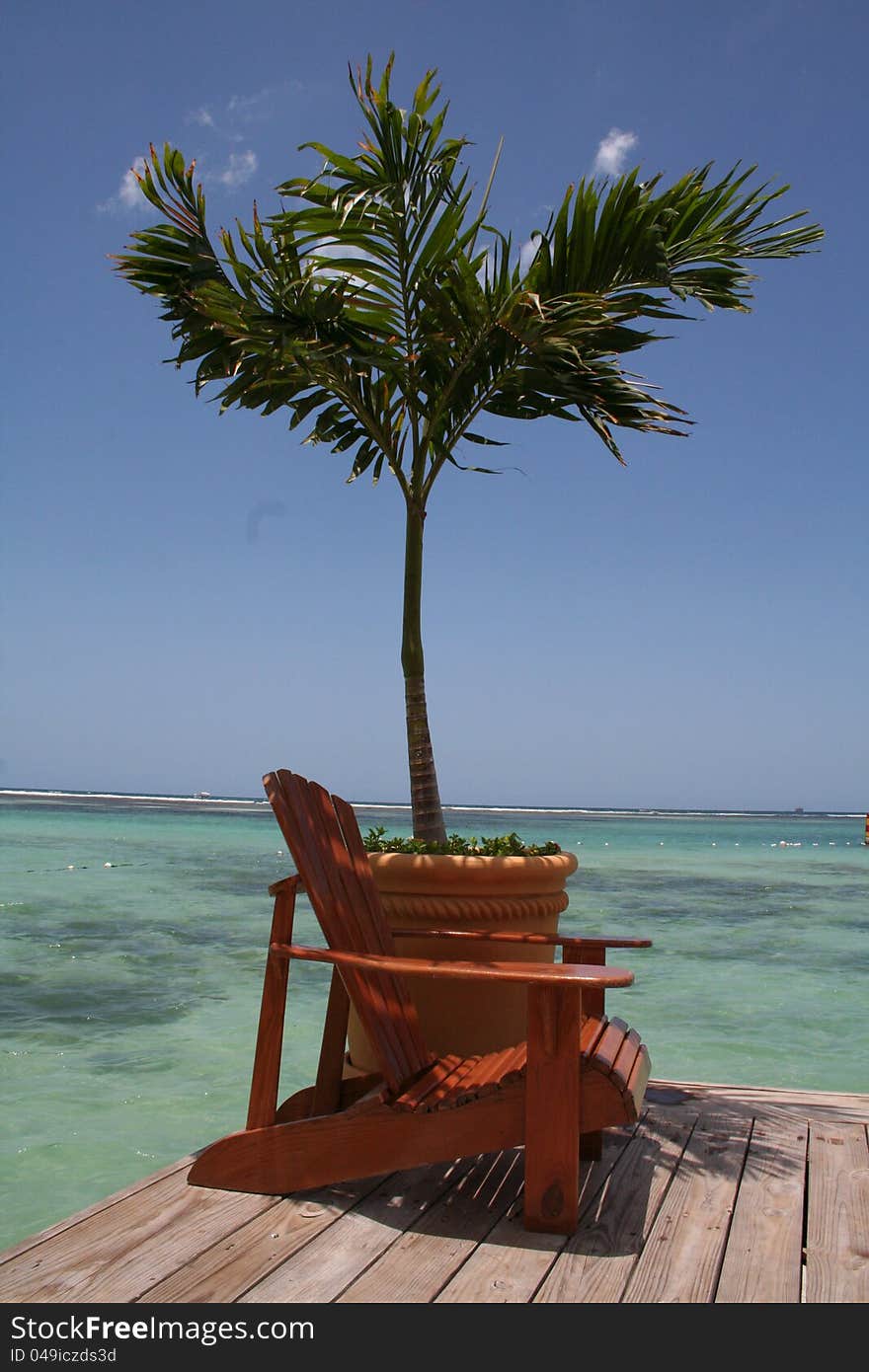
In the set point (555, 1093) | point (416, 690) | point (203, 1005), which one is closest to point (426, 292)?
point (416, 690)

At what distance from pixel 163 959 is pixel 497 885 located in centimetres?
595

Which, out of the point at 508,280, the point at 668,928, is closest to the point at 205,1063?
the point at 508,280

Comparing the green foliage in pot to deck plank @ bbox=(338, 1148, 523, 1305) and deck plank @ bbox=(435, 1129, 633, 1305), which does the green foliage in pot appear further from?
deck plank @ bbox=(435, 1129, 633, 1305)

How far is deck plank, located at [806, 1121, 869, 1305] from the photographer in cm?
223

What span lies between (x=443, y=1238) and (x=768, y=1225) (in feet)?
2.84

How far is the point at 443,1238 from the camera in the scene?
2.43 m

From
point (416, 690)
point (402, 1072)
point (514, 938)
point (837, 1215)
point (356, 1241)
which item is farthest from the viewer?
point (416, 690)

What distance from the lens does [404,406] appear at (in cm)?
450

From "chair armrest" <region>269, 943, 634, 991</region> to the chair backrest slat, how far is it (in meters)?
0.15

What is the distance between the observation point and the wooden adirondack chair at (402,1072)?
244cm

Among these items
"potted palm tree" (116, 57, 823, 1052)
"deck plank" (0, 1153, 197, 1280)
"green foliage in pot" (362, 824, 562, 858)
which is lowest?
"deck plank" (0, 1153, 197, 1280)

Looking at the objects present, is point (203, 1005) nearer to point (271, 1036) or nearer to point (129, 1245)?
point (271, 1036)

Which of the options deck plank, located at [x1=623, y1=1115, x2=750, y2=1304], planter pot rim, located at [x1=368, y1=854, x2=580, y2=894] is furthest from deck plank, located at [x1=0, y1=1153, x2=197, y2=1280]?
deck plank, located at [x1=623, y1=1115, x2=750, y2=1304]
